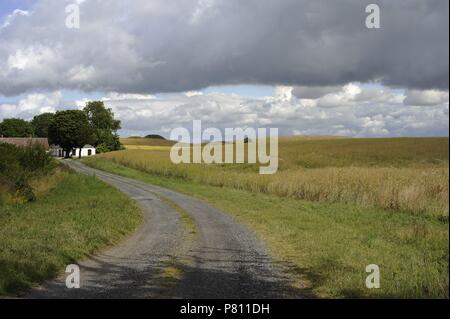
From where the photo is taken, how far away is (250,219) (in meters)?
19.7

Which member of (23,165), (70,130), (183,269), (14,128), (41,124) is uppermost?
(41,124)

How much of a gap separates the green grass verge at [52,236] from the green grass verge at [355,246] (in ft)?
15.2

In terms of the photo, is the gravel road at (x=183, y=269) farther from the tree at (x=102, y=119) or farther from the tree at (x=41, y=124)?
the tree at (x=41, y=124)

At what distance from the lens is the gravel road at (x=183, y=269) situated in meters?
8.81

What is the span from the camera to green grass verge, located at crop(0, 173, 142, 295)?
10.1 metres

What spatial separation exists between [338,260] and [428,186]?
11.7m

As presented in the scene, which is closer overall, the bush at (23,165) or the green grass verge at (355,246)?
the green grass verge at (355,246)

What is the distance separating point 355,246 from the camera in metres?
13.2

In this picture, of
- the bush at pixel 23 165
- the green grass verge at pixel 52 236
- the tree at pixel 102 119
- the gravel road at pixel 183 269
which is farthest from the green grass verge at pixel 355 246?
the tree at pixel 102 119

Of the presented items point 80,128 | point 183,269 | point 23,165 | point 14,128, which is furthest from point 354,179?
point 14,128

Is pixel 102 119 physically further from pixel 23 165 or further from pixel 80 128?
pixel 23 165

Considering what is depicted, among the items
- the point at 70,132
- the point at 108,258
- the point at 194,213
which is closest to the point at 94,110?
the point at 70,132

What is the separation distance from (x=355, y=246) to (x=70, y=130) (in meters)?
109

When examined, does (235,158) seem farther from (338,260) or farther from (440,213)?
(338,260)
